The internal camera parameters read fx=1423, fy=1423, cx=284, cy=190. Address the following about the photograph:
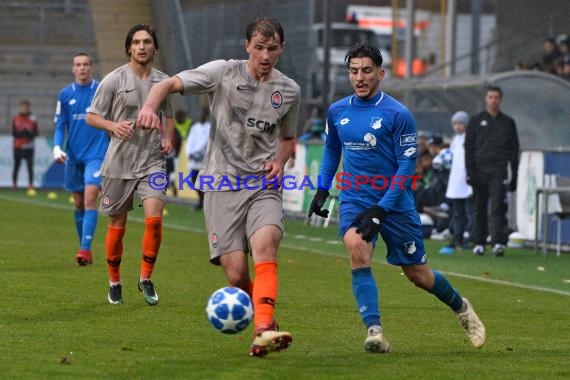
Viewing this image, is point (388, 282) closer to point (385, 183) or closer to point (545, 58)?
point (385, 183)

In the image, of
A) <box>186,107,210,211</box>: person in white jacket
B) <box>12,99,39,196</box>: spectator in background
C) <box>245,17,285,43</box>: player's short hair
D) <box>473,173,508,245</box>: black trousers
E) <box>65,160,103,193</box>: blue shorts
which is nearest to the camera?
<box>245,17,285,43</box>: player's short hair

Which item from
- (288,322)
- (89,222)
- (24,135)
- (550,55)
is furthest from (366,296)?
(24,135)

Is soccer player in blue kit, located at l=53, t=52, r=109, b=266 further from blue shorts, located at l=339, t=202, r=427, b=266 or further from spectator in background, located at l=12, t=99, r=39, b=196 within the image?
spectator in background, located at l=12, t=99, r=39, b=196

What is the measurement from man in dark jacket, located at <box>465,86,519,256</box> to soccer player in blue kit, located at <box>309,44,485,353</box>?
9.09 metres

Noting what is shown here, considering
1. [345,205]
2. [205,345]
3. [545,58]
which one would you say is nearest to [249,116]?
[345,205]

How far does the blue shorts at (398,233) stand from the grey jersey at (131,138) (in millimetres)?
2866

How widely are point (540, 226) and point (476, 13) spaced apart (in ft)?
41.9

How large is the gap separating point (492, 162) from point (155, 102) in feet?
35.7

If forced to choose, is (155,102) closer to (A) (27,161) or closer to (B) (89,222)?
(B) (89,222)

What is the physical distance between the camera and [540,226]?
19.5 meters

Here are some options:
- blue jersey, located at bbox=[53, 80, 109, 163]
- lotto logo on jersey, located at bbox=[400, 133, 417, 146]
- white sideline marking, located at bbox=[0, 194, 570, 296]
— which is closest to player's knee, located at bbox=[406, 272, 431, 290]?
lotto logo on jersey, located at bbox=[400, 133, 417, 146]

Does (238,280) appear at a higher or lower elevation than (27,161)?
higher

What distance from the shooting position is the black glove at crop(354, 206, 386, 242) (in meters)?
8.74

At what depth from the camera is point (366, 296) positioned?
8.97 metres
